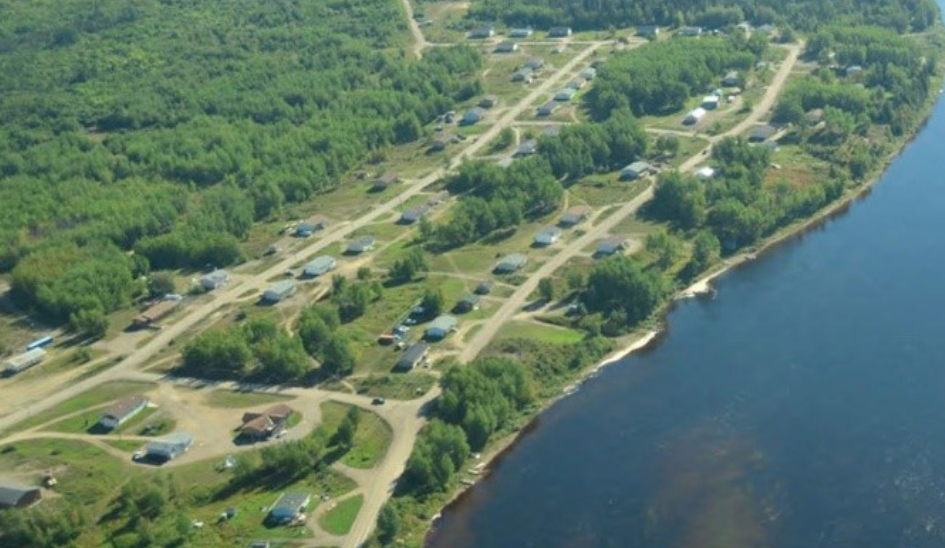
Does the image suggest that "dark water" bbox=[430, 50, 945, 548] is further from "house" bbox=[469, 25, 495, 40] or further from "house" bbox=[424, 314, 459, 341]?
"house" bbox=[469, 25, 495, 40]

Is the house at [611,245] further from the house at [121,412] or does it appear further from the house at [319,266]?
the house at [121,412]

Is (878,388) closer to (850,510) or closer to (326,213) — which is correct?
(850,510)

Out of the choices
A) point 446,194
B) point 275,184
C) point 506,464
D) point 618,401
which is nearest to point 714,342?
point 618,401

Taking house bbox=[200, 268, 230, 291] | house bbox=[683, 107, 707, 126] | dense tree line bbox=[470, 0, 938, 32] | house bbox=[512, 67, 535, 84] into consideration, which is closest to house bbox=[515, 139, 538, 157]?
house bbox=[683, 107, 707, 126]

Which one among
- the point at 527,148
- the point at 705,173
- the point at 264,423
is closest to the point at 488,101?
the point at 527,148

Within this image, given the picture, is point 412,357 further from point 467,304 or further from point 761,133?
point 761,133

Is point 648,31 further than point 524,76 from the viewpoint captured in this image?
Yes

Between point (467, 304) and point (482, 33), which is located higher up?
point (482, 33)
